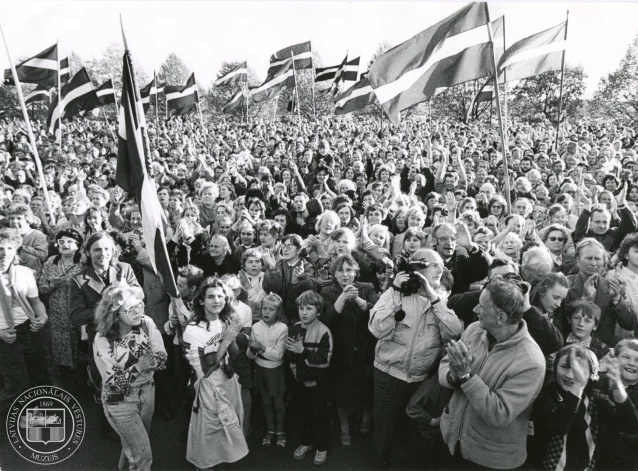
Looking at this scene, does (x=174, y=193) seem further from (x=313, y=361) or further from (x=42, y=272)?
(x=313, y=361)

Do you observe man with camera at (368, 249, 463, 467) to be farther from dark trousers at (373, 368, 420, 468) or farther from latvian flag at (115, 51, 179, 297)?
latvian flag at (115, 51, 179, 297)

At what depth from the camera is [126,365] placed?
3.11 m

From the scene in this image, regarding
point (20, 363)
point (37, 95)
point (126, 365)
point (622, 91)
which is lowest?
point (20, 363)

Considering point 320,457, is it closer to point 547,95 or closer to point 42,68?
point 42,68

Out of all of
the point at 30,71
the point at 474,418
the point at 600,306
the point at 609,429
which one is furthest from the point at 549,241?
the point at 30,71

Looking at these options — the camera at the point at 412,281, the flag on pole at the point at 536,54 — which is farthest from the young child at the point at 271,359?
the flag on pole at the point at 536,54

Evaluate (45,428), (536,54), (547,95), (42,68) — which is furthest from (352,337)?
(547,95)

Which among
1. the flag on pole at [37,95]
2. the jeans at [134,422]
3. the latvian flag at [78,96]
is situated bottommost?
the jeans at [134,422]

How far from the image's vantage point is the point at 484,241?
438cm

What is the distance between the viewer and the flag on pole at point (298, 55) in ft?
45.5

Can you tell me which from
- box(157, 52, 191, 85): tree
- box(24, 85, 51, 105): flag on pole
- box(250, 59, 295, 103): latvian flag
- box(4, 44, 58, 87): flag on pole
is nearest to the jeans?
box(4, 44, 58, 87): flag on pole

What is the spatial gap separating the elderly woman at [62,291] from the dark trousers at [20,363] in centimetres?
26

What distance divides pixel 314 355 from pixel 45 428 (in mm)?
2128

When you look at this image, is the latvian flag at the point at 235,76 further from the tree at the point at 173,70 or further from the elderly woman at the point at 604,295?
the tree at the point at 173,70
